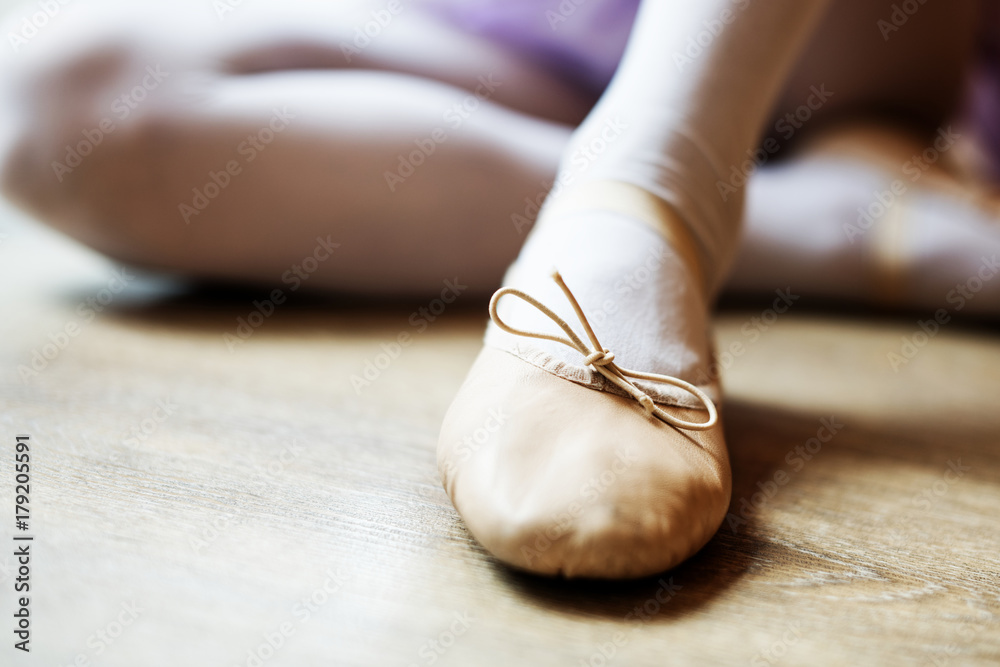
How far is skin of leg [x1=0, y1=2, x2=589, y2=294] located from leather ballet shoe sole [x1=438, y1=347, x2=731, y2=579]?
43 cm

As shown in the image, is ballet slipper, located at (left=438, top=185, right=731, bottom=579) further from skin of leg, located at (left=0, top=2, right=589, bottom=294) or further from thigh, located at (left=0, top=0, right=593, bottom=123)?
thigh, located at (left=0, top=0, right=593, bottom=123)

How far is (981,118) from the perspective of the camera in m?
1.32

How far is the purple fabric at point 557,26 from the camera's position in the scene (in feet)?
2.97

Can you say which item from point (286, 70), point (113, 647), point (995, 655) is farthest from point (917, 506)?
point (286, 70)

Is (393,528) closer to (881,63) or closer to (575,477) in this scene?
(575,477)

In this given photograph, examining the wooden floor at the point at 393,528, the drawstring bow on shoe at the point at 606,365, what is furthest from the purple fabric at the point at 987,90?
the drawstring bow on shoe at the point at 606,365

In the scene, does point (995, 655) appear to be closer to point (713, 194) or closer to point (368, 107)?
point (713, 194)

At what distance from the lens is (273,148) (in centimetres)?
81

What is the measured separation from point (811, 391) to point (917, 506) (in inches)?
8.8

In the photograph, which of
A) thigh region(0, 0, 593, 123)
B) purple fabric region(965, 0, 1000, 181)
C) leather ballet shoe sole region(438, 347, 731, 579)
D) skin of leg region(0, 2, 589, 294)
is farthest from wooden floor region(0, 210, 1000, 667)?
purple fabric region(965, 0, 1000, 181)

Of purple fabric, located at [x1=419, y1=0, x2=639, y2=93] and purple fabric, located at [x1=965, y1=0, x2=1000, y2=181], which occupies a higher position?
purple fabric, located at [x1=419, y1=0, x2=639, y2=93]

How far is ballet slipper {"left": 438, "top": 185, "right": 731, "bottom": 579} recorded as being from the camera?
0.37 meters

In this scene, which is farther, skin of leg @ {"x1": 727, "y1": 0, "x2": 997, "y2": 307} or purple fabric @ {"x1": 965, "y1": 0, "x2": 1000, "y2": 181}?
purple fabric @ {"x1": 965, "y1": 0, "x2": 1000, "y2": 181}

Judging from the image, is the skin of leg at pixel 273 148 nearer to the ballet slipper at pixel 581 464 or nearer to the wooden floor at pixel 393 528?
the wooden floor at pixel 393 528
